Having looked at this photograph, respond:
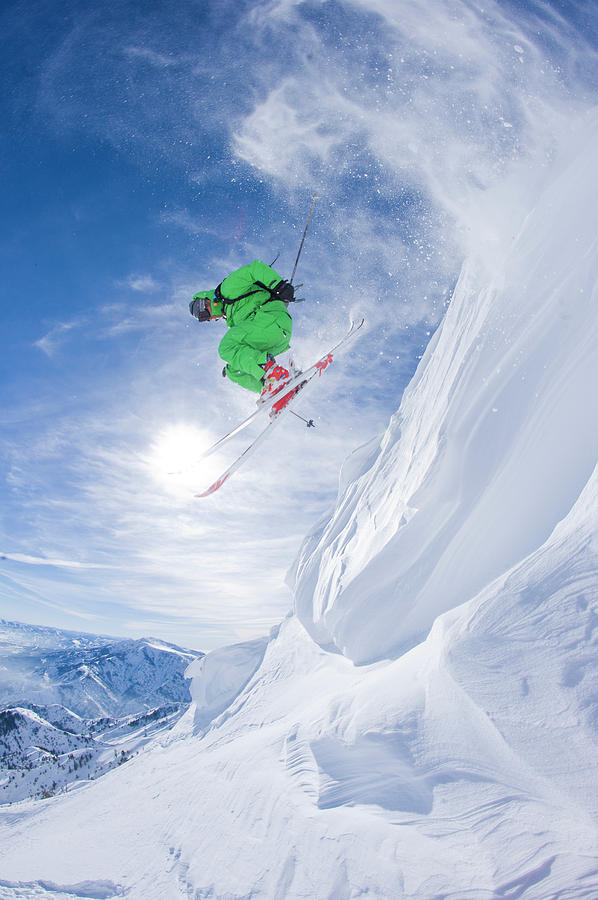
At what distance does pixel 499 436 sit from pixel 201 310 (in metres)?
6.27

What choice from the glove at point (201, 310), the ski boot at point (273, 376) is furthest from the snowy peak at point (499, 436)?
the glove at point (201, 310)

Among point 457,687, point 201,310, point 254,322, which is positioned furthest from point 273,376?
point 457,687

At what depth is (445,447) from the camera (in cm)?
742

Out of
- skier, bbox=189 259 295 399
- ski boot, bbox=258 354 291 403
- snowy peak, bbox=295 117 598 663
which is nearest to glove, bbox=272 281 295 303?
skier, bbox=189 259 295 399

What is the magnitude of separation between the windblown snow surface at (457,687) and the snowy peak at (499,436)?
1.4 inches

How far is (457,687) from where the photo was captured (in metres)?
4.12

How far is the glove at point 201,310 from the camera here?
8648 millimetres

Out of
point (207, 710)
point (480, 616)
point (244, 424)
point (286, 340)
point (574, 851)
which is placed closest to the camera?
point (574, 851)

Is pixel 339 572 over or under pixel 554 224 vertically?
under

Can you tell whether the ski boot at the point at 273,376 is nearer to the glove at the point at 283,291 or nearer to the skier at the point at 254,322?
the skier at the point at 254,322

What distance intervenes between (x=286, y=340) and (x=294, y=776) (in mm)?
6949

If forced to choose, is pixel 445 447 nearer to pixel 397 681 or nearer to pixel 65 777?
pixel 397 681

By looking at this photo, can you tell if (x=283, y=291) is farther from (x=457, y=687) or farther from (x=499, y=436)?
(x=457, y=687)

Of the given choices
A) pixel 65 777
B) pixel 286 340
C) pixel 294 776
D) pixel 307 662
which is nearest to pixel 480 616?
pixel 294 776
